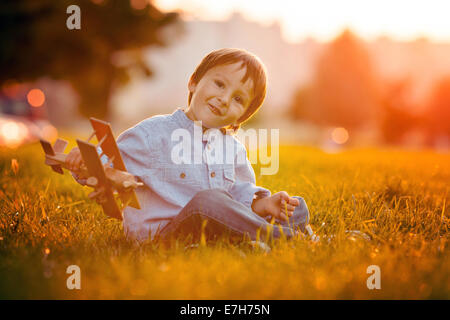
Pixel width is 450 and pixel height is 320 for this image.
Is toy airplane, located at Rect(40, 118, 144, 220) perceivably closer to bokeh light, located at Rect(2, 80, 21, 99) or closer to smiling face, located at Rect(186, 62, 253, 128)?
smiling face, located at Rect(186, 62, 253, 128)

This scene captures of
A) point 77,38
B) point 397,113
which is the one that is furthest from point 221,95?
point 397,113

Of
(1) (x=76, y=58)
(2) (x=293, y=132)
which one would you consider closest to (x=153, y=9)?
(1) (x=76, y=58)

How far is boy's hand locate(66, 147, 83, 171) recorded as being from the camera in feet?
7.25

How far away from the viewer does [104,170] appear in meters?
2.08

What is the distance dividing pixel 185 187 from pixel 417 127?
104 feet

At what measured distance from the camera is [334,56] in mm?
38094

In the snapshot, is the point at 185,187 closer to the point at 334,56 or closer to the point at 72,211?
the point at 72,211

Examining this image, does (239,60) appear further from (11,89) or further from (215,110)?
(11,89)

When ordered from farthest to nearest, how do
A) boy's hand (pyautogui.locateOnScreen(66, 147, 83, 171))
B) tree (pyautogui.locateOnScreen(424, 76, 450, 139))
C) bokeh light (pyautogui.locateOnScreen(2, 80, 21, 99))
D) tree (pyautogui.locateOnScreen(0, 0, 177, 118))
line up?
tree (pyautogui.locateOnScreen(424, 76, 450, 139)) → bokeh light (pyautogui.locateOnScreen(2, 80, 21, 99)) → tree (pyautogui.locateOnScreen(0, 0, 177, 118)) → boy's hand (pyautogui.locateOnScreen(66, 147, 83, 171))

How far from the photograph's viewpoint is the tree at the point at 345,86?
3794 centimetres

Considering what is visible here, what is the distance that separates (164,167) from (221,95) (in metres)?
0.56

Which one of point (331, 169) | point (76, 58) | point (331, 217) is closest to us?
point (331, 217)

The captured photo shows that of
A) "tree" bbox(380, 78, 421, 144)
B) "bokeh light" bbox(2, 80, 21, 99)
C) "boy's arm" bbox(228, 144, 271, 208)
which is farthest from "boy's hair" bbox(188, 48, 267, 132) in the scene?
"tree" bbox(380, 78, 421, 144)

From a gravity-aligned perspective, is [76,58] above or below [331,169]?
above
